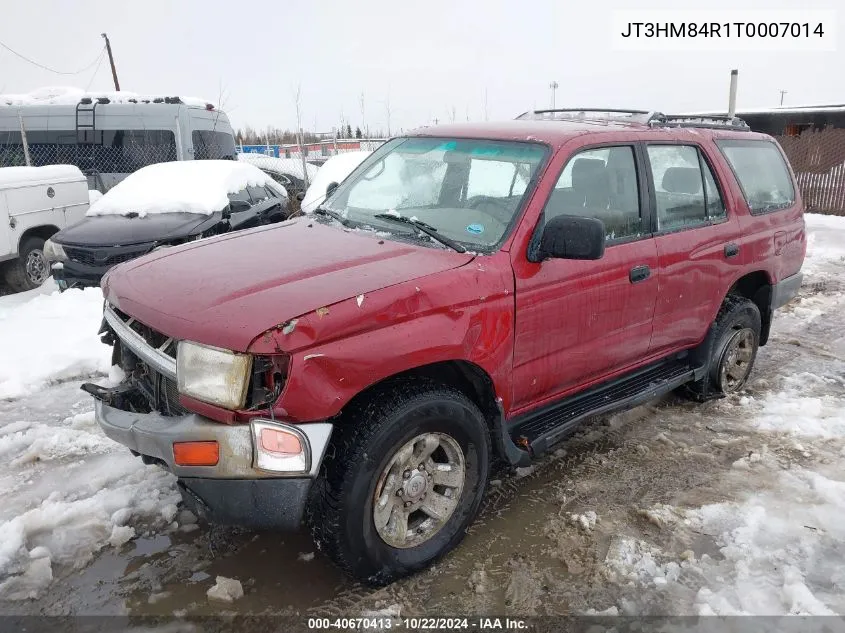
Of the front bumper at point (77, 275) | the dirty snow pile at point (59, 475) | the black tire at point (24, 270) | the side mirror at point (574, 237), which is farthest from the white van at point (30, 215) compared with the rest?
the side mirror at point (574, 237)

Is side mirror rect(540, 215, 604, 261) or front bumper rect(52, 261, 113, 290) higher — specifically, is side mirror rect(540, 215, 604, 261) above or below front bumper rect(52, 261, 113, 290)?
above

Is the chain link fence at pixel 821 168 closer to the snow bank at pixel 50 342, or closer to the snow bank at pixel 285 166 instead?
the snow bank at pixel 285 166

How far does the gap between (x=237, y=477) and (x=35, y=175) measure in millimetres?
7051

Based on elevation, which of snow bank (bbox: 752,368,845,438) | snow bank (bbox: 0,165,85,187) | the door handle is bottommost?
snow bank (bbox: 752,368,845,438)

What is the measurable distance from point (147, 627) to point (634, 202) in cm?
318

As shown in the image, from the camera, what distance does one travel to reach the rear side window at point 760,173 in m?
4.43

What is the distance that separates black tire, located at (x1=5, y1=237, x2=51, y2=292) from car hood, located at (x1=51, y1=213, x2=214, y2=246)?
937mm

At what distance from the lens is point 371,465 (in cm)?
251

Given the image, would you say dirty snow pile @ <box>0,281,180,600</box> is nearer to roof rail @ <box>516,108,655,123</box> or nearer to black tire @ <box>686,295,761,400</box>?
roof rail @ <box>516,108,655,123</box>

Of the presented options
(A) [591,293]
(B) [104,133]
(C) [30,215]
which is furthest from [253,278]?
(B) [104,133]

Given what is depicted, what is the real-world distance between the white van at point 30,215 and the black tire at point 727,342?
23.7 feet

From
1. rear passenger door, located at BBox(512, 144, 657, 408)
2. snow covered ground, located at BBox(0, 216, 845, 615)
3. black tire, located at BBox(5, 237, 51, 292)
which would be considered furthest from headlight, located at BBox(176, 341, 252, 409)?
black tire, located at BBox(5, 237, 51, 292)

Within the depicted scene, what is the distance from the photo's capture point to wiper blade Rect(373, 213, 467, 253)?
9.76 ft

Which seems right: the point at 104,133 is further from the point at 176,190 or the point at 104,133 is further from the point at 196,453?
the point at 196,453
